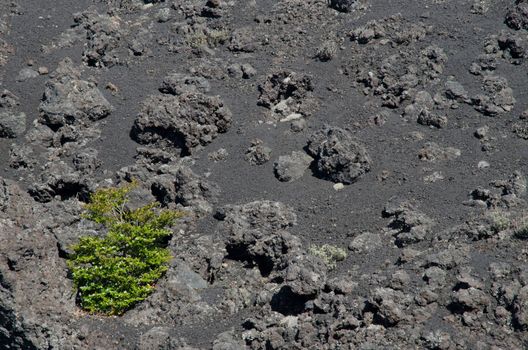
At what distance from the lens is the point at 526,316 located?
11.7 m

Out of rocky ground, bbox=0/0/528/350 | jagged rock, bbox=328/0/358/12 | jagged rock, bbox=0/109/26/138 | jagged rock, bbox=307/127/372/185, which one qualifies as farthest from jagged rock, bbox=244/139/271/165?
jagged rock, bbox=328/0/358/12

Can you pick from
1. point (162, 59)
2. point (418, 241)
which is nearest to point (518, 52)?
point (418, 241)

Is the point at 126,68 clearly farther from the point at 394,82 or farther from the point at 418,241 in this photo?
the point at 418,241

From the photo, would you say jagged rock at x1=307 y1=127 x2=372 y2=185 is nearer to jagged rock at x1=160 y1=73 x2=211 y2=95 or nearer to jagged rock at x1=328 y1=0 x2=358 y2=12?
jagged rock at x1=160 y1=73 x2=211 y2=95

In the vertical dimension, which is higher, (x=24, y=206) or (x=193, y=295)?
(x=24, y=206)

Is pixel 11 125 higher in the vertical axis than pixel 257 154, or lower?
lower

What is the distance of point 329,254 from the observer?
14.8 meters

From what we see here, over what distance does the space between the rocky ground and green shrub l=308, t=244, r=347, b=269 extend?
16cm

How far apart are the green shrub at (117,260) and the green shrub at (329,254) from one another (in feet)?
8.76

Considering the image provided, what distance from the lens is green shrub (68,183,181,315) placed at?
14.0 m

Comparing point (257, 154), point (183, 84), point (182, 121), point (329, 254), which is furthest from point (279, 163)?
point (183, 84)

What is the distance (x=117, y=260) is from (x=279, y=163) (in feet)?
15.9

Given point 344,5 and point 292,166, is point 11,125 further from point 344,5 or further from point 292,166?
point 344,5

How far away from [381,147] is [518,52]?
498 cm
